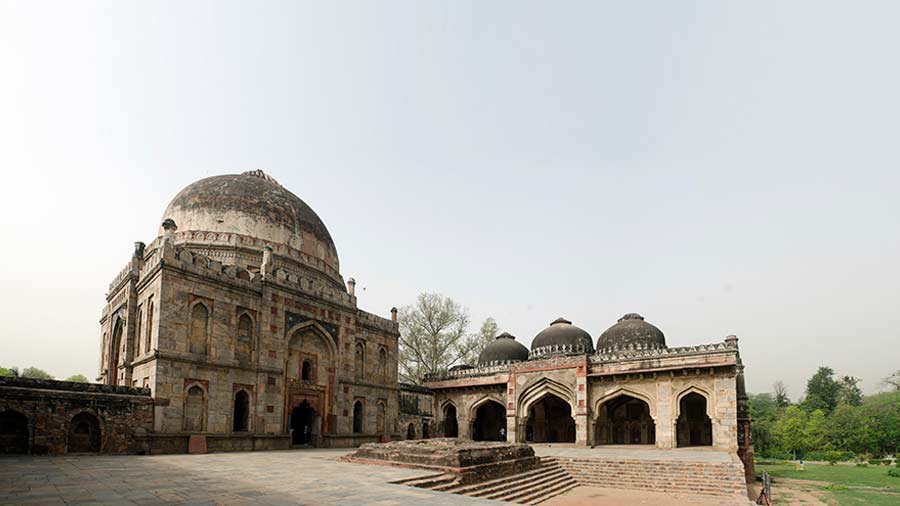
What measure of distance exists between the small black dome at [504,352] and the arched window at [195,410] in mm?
17195

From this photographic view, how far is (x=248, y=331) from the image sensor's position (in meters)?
20.5

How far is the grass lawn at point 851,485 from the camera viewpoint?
64.3 ft

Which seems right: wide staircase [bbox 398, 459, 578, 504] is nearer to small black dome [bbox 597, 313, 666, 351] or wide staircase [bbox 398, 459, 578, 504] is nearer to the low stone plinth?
the low stone plinth

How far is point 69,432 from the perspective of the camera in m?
15.2

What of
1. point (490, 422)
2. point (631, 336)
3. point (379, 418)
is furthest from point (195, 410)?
point (631, 336)

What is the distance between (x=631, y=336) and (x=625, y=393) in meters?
5.53

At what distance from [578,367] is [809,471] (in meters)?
16.6

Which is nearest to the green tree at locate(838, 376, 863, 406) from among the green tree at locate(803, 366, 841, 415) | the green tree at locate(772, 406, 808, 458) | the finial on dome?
the green tree at locate(803, 366, 841, 415)

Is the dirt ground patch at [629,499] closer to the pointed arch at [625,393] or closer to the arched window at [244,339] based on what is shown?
the pointed arch at [625,393]

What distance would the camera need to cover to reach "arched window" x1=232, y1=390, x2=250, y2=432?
64.3 ft

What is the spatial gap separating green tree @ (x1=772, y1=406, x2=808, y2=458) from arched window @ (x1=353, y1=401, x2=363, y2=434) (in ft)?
116

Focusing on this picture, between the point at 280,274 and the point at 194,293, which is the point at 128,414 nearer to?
the point at 194,293

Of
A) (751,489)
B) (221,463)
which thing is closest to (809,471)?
(751,489)

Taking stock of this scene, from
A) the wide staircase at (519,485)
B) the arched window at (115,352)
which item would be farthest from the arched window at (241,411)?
the wide staircase at (519,485)
